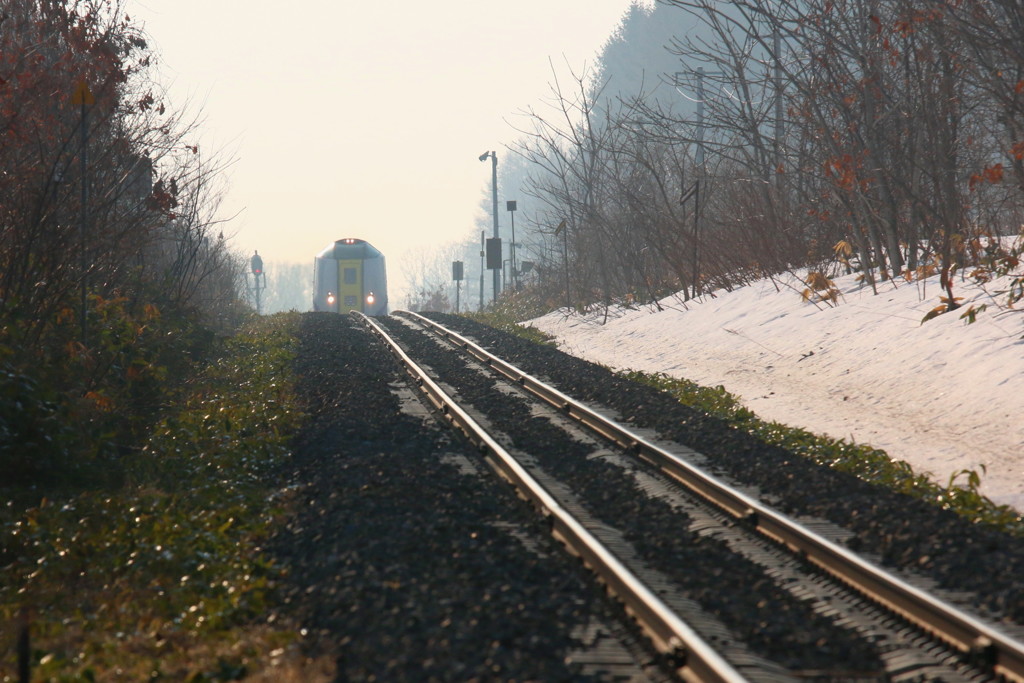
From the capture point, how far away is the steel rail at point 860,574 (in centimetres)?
432

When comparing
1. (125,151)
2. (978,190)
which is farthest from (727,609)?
(978,190)

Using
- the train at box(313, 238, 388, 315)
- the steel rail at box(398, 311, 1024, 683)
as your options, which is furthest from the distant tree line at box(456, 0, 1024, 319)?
the train at box(313, 238, 388, 315)

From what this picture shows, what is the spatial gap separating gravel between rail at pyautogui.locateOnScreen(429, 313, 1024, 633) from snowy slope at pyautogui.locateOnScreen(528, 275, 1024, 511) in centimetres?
110

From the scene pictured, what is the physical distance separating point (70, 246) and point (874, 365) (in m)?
10.2

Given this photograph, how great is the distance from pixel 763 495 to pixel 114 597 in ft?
15.3

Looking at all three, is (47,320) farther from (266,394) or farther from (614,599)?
(614,599)

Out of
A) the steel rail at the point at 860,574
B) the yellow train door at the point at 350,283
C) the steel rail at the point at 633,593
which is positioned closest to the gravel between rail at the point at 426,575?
the steel rail at the point at 633,593

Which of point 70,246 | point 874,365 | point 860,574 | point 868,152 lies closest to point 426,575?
point 860,574

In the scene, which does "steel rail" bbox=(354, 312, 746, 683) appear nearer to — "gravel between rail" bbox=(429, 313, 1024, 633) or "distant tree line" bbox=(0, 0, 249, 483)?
"gravel between rail" bbox=(429, 313, 1024, 633)

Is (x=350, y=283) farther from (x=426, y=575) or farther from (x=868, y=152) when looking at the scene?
(x=426, y=575)

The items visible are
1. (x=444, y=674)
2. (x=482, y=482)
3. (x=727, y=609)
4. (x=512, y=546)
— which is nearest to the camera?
(x=444, y=674)

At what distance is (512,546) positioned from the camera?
241 inches

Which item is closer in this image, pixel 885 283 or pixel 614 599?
pixel 614 599

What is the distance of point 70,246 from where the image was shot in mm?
10859
